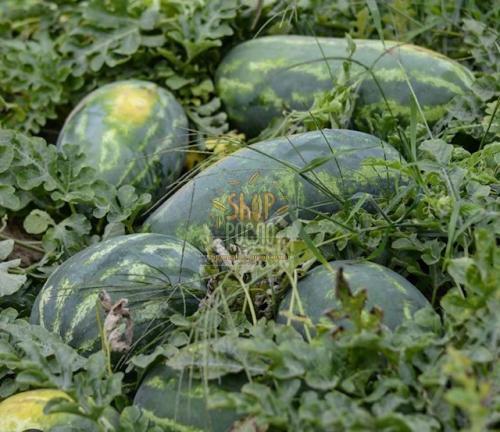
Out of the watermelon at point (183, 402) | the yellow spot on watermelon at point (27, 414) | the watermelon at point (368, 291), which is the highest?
the watermelon at point (368, 291)

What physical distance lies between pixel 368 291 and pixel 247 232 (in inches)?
17.1

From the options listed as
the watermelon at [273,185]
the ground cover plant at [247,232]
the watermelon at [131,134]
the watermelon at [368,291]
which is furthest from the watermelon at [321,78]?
the watermelon at [368,291]

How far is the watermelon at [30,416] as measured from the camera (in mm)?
1783

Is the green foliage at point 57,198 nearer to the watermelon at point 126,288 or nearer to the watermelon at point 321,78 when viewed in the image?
the watermelon at point 126,288

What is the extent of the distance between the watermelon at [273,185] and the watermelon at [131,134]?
32cm

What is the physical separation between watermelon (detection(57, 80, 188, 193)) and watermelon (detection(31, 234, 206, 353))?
54 cm

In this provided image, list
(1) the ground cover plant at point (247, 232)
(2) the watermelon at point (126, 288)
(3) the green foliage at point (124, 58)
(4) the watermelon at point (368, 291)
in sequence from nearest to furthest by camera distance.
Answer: (1) the ground cover plant at point (247, 232), (4) the watermelon at point (368, 291), (2) the watermelon at point (126, 288), (3) the green foliage at point (124, 58)

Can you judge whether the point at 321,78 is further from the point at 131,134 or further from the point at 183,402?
the point at 183,402

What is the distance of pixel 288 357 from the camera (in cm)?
158

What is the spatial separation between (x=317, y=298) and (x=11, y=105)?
152cm

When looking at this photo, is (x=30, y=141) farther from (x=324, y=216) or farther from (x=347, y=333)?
(x=347, y=333)

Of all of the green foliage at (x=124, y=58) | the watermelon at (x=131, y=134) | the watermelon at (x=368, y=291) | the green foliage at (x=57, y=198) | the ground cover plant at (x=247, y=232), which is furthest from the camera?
the green foliage at (x=124, y=58)

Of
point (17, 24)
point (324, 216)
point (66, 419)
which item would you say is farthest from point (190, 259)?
point (17, 24)

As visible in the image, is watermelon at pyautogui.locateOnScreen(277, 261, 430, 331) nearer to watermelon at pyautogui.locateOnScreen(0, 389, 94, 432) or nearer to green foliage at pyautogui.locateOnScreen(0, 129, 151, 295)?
watermelon at pyautogui.locateOnScreen(0, 389, 94, 432)
